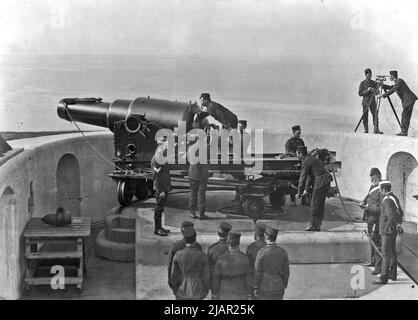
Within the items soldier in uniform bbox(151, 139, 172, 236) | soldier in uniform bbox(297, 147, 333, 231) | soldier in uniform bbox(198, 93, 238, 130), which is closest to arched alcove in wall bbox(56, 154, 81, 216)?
soldier in uniform bbox(198, 93, 238, 130)

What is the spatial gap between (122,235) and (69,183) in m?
3.01

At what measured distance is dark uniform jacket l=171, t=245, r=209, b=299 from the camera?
6676 mm

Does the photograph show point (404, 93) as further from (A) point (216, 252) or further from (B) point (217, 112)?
(A) point (216, 252)

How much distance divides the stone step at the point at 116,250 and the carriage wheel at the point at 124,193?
33.3 inches

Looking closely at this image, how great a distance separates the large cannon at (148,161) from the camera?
32.2 ft

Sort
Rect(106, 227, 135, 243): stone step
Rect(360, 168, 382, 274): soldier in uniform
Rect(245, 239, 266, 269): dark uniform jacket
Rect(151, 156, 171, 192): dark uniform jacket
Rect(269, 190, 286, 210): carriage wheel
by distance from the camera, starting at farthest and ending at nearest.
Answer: Rect(269, 190, 286, 210): carriage wheel
Rect(106, 227, 135, 243): stone step
Rect(151, 156, 171, 192): dark uniform jacket
Rect(360, 168, 382, 274): soldier in uniform
Rect(245, 239, 266, 269): dark uniform jacket

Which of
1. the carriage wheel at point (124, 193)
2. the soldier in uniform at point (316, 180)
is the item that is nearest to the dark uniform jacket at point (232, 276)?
the soldier in uniform at point (316, 180)

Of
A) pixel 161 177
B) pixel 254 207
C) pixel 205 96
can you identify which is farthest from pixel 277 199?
pixel 161 177

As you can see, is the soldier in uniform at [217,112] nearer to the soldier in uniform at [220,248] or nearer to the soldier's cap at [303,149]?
the soldier's cap at [303,149]

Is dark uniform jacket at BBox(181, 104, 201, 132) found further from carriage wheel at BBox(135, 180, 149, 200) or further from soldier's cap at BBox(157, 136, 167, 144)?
carriage wheel at BBox(135, 180, 149, 200)

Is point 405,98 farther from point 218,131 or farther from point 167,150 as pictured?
point 167,150

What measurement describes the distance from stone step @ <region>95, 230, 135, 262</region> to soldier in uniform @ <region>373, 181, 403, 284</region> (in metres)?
3.51

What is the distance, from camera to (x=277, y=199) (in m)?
10.2

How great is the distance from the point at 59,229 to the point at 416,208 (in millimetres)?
6786
